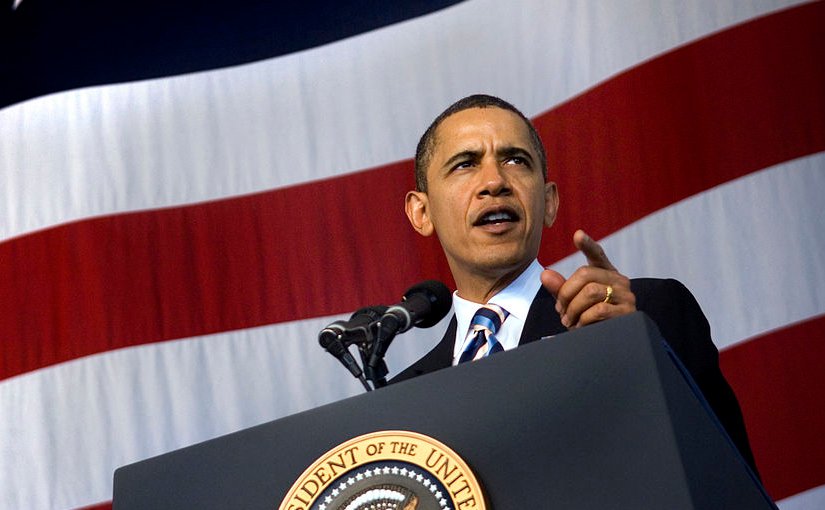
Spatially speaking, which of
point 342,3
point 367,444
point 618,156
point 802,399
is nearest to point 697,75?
point 618,156

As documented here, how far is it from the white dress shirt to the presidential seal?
72cm

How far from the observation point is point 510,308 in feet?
6.00

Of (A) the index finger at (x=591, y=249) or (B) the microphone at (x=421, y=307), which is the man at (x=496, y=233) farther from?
(A) the index finger at (x=591, y=249)

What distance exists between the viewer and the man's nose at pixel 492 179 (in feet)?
6.02

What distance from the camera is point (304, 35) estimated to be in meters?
3.12

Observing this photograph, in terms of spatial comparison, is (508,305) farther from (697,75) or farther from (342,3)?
(342,3)

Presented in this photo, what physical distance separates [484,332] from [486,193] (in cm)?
25

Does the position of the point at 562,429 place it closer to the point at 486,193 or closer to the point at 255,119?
the point at 486,193

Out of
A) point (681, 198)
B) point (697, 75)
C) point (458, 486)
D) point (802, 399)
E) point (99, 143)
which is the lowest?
point (458, 486)

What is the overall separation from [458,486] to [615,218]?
1848 mm

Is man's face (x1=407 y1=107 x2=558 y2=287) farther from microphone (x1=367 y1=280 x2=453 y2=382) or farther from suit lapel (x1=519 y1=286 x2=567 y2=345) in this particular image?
microphone (x1=367 y1=280 x2=453 y2=382)

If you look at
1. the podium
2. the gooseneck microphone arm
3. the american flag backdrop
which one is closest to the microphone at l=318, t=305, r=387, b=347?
the gooseneck microphone arm

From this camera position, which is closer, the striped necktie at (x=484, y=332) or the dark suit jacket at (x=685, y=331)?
the dark suit jacket at (x=685, y=331)

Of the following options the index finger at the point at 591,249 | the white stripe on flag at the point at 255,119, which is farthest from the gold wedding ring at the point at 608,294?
the white stripe on flag at the point at 255,119
